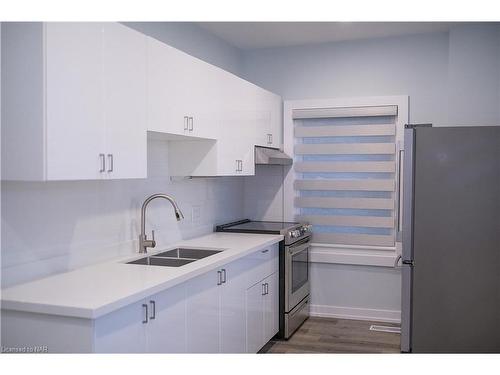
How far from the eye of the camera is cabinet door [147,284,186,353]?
2516mm

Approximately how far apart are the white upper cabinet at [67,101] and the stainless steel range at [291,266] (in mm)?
2011

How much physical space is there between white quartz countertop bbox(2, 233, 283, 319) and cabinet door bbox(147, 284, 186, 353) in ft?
0.23

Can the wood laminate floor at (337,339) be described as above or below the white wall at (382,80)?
below

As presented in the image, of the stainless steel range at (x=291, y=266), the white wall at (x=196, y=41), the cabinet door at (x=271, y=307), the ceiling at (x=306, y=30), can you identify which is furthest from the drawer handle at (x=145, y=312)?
the ceiling at (x=306, y=30)

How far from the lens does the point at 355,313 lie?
5.06 metres

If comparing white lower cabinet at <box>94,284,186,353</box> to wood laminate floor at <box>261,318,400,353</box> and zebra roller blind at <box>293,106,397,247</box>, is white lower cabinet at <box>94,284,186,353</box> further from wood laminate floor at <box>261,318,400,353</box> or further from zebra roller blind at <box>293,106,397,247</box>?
zebra roller blind at <box>293,106,397,247</box>

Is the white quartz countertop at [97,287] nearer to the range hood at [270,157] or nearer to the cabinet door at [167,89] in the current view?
the cabinet door at [167,89]

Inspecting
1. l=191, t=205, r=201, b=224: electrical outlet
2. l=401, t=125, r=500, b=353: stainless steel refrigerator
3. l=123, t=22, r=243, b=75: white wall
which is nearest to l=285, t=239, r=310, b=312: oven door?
l=191, t=205, r=201, b=224: electrical outlet

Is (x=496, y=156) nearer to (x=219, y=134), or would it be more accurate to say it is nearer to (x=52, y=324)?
(x=219, y=134)

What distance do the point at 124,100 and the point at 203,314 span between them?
1265 mm

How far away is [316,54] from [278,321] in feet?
8.27

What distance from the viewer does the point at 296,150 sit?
5176 mm

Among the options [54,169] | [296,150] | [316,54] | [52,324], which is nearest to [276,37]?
[316,54]

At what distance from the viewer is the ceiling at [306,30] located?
14.5 feet
